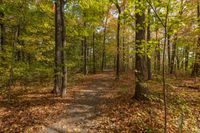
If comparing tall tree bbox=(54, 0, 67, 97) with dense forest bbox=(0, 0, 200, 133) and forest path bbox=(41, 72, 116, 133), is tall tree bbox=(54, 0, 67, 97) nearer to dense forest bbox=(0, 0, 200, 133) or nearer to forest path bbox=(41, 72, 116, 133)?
dense forest bbox=(0, 0, 200, 133)

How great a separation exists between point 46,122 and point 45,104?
224 centimetres

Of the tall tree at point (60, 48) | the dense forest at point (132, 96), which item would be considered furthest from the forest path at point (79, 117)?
the tall tree at point (60, 48)

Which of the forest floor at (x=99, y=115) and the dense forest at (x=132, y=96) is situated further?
the forest floor at (x=99, y=115)

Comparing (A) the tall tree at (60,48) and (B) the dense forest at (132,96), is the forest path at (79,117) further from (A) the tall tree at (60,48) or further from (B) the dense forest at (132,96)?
(A) the tall tree at (60,48)

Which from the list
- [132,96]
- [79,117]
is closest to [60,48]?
[79,117]

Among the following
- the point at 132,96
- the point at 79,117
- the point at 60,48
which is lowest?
the point at 79,117

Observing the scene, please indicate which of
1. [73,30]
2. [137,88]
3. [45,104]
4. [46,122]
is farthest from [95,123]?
[73,30]

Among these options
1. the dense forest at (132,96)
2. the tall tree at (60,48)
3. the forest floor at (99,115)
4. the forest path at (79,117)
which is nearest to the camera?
the dense forest at (132,96)

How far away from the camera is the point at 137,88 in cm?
832

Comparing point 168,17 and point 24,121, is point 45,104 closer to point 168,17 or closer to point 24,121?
point 24,121

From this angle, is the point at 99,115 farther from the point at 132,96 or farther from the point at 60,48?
the point at 60,48

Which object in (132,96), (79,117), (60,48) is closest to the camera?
(79,117)

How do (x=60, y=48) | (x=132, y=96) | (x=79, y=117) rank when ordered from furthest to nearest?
(x=60, y=48) → (x=132, y=96) → (x=79, y=117)

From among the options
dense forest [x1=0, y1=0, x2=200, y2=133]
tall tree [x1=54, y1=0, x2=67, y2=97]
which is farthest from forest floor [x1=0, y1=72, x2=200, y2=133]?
tall tree [x1=54, y1=0, x2=67, y2=97]
